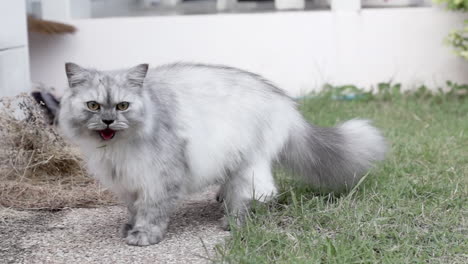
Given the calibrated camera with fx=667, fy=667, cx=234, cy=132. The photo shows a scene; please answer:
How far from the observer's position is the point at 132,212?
331 centimetres

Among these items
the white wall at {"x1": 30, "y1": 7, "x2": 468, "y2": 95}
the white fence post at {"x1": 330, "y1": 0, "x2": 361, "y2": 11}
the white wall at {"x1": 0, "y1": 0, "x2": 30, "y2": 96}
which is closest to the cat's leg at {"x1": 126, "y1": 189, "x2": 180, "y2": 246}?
the white wall at {"x1": 0, "y1": 0, "x2": 30, "y2": 96}

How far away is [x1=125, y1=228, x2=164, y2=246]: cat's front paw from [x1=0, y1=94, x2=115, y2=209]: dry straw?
0.78m

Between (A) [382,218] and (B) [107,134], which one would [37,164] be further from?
(A) [382,218]

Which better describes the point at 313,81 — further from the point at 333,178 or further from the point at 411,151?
the point at 333,178

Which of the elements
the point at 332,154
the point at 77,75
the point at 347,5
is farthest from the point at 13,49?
the point at 347,5

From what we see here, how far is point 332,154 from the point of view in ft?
11.5

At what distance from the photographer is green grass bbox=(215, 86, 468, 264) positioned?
2.84m

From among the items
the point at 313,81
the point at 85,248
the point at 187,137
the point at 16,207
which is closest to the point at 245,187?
the point at 187,137

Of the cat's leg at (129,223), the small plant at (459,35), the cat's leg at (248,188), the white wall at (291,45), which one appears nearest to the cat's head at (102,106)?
the cat's leg at (129,223)

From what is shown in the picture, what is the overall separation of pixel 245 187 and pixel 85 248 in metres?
0.83

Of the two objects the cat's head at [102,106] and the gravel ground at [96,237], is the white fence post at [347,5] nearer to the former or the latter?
the gravel ground at [96,237]

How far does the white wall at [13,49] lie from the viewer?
4746 mm

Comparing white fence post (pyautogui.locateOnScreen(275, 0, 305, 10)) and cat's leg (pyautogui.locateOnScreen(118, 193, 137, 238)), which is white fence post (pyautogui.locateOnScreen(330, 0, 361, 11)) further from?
cat's leg (pyautogui.locateOnScreen(118, 193, 137, 238))

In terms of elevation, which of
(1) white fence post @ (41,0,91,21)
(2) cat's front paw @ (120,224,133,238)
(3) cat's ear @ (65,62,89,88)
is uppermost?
(1) white fence post @ (41,0,91,21)
